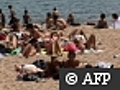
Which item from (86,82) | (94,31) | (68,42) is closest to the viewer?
(86,82)

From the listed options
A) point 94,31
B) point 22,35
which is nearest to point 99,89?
point 22,35

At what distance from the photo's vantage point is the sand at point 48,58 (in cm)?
898

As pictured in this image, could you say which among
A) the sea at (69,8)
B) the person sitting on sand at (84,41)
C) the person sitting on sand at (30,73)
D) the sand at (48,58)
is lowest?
the sea at (69,8)

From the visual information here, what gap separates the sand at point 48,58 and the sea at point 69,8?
6.17 metres

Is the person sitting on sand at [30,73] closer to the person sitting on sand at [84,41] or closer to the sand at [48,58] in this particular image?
the sand at [48,58]

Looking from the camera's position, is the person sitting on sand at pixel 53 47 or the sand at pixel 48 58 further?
→ the person sitting on sand at pixel 53 47

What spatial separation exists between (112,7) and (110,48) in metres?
13.3

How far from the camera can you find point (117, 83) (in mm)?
5582

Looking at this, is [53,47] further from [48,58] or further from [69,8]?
[69,8]

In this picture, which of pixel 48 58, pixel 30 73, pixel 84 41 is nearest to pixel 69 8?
pixel 84 41

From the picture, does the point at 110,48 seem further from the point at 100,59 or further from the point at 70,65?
the point at 70,65

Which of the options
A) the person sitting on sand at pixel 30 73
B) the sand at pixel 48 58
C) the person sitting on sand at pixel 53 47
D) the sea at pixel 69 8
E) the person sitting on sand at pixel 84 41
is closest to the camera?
the sand at pixel 48 58

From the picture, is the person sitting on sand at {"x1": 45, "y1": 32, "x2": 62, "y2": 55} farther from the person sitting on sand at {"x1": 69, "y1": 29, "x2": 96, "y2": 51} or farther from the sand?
the person sitting on sand at {"x1": 69, "y1": 29, "x2": 96, "y2": 51}

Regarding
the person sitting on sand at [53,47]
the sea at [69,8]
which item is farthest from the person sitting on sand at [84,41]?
the sea at [69,8]
